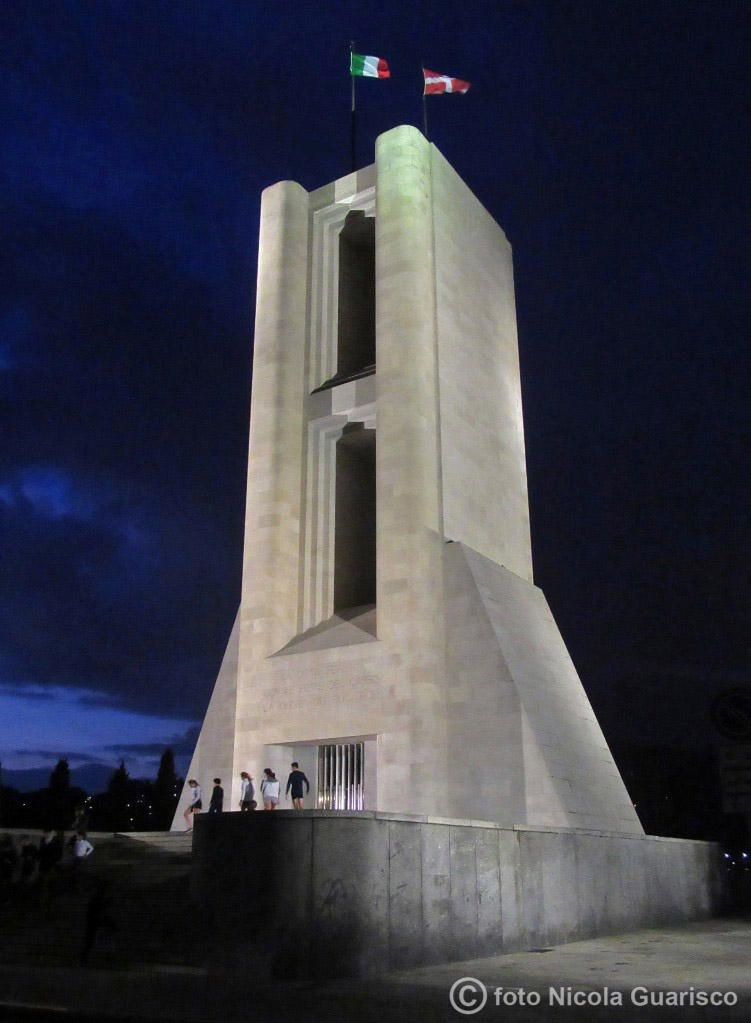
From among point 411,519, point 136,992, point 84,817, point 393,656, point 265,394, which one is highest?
point 265,394

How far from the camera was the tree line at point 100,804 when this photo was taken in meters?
59.9

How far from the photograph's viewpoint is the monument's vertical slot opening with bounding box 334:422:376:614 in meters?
23.7

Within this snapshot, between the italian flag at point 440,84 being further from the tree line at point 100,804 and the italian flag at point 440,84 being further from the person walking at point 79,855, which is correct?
the tree line at point 100,804

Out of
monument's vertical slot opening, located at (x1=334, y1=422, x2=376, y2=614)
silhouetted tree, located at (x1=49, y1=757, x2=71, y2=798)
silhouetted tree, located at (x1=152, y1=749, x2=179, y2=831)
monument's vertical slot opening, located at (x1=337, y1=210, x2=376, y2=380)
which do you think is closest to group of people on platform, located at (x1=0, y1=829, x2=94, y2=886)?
monument's vertical slot opening, located at (x1=334, y1=422, x2=376, y2=614)

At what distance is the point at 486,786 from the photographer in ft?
59.9

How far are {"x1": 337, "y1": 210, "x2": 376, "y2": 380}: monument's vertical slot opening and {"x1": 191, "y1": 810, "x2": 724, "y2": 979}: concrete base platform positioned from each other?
1530cm

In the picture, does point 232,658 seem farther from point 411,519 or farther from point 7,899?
point 7,899

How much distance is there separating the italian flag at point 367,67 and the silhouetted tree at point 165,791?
208ft

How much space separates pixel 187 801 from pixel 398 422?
33.1 ft

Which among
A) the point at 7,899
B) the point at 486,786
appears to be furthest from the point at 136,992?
the point at 486,786

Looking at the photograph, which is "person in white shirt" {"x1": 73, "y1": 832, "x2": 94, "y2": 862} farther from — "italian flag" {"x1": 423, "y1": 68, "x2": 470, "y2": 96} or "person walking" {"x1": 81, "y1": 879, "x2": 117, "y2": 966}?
"italian flag" {"x1": 423, "y1": 68, "x2": 470, "y2": 96}

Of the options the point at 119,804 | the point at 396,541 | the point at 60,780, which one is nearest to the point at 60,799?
the point at 60,780

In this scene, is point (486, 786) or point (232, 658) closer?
point (486, 786)

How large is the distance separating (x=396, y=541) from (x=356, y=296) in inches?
391
